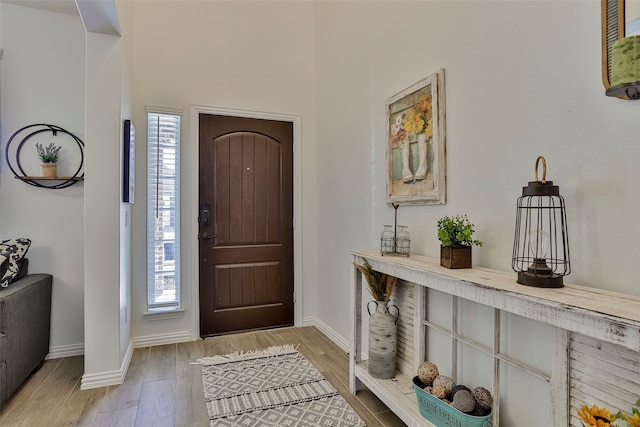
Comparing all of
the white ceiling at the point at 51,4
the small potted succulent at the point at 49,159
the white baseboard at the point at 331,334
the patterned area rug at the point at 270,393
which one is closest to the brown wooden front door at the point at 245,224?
the white baseboard at the point at 331,334

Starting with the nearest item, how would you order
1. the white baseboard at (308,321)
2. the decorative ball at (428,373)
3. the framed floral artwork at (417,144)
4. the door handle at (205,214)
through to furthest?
the decorative ball at (428,373), the framed floral artwork at (417,144), the door handle at (205,214), the white baseboard at (308,321)

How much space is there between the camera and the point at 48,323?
2920 mm

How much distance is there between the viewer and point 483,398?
160 centimetres

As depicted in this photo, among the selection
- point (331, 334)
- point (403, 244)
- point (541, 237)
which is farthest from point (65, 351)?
point (541, 237)

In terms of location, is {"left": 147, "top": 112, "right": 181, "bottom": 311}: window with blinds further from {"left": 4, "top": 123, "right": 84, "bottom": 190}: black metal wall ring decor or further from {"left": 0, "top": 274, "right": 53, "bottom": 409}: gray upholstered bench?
{"left": 0, "top": 274, "right": 53, "bottom": 409}: gray upholstered bench

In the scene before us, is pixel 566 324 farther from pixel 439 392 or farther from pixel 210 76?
pixel 210 76

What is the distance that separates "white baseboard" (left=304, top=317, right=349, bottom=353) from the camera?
3.13 m

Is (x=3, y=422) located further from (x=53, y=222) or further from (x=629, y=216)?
(x=629, y=216)

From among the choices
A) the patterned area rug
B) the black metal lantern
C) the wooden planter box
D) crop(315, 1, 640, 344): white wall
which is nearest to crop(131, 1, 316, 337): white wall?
the patterned area rug

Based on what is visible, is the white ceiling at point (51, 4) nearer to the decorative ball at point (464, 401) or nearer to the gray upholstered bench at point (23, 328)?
the gray upholstered bench at point (23, 328)

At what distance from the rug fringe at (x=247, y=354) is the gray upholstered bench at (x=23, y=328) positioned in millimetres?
1110

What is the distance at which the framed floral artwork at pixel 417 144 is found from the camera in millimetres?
2018

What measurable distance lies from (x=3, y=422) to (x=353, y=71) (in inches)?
131

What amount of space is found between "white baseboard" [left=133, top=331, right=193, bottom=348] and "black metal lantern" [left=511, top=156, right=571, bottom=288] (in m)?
2.92
